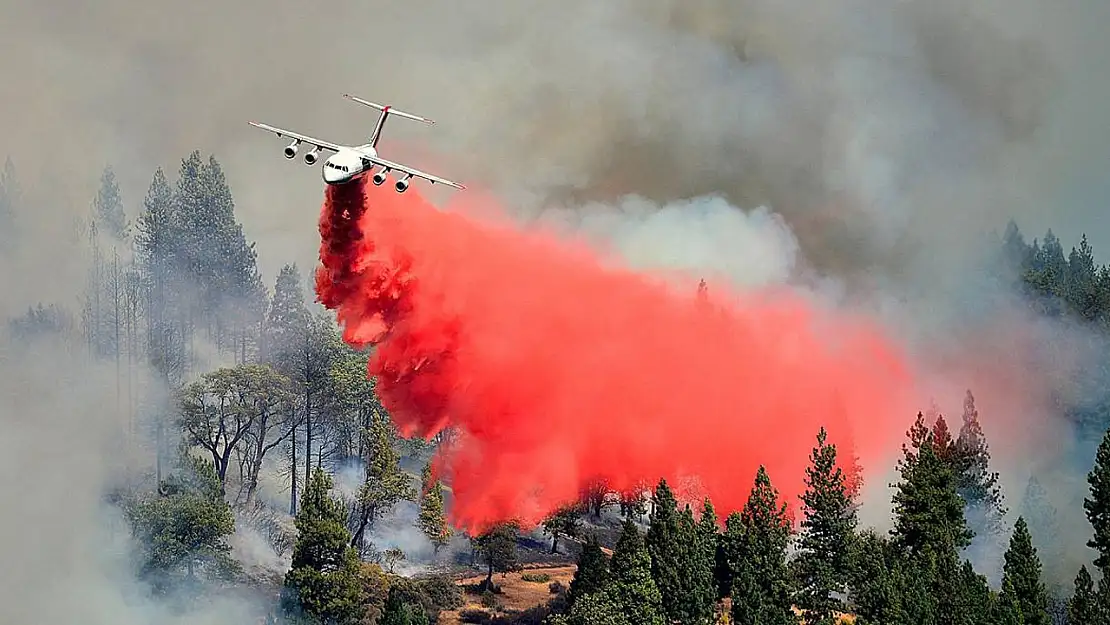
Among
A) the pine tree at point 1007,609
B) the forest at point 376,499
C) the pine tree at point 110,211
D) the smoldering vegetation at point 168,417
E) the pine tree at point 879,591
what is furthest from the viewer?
the pine tree at point 110,211

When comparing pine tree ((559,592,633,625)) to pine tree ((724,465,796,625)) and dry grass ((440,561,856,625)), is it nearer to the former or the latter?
pine tree ((724,465,796,625))

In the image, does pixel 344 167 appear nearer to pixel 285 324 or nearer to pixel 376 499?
pixel 376 499

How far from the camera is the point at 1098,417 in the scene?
4599 inches

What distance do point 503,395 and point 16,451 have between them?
40069 millimetres

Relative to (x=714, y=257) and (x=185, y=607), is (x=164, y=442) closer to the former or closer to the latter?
(x=185, y=607)

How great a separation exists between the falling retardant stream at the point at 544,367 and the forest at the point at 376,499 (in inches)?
134

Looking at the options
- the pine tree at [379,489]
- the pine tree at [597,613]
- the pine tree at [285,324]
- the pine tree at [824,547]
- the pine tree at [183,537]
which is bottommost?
the pine tree at [597,613]

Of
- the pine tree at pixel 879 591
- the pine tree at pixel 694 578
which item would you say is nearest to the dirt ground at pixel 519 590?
the pine tree at pixel 694 578

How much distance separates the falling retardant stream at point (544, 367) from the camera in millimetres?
67250

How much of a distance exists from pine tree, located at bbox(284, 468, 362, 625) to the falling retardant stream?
9104 millimetres

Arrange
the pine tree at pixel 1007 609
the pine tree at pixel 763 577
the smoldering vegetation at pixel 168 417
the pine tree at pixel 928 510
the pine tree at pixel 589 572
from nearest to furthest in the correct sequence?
the pine tree at pixel 1007 609 < the pine tree at pixel 763 577 < the pine tree at pixel 928 510 < the pine tree at pixel 589 572 < the smoldering vegetation at pixel 168 417

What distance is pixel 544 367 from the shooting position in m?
71.9

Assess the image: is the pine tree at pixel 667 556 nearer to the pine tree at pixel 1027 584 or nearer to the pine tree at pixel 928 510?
the pine tree at pixel 928 510

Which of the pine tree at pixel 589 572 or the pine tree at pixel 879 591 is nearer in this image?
the pine tree at pixel 879 591
